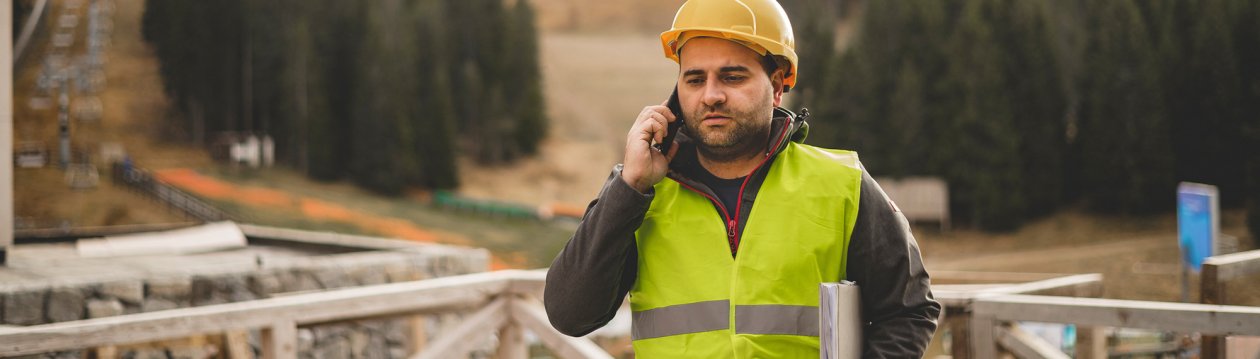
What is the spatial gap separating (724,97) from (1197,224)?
10.4 m

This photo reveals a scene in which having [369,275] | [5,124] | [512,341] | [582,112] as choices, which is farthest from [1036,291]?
[582,112]

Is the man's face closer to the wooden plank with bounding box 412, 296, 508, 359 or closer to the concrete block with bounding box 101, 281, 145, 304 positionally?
the wooden plank with bounding box 412, 296, 508, 359

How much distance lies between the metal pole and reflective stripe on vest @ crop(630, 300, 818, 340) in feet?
28.3

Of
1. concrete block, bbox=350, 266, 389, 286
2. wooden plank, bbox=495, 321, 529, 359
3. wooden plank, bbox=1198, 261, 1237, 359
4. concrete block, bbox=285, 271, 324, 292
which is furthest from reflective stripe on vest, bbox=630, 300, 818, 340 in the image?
concrete block, bbox=350, 266, 389, 286

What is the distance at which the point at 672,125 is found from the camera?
2834 mm

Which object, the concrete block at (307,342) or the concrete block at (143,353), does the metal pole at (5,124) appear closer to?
the concrete block at (143,353)

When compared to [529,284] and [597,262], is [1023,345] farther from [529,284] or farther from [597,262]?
[597,262]

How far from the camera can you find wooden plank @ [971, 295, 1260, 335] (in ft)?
12.6

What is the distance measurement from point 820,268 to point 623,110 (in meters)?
78.1

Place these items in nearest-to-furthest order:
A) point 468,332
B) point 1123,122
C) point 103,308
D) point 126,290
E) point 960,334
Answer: point 960,334
point 468,332
point 103,308
point 126,290
point 1123,122

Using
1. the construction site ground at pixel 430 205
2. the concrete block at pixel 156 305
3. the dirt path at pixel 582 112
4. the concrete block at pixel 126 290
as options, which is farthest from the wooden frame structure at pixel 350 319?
the dirt path at pixel 582 112

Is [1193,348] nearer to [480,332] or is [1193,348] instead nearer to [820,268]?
[480,332]

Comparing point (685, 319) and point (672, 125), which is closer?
point (685, 319)

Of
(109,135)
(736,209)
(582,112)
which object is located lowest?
(736,209)
